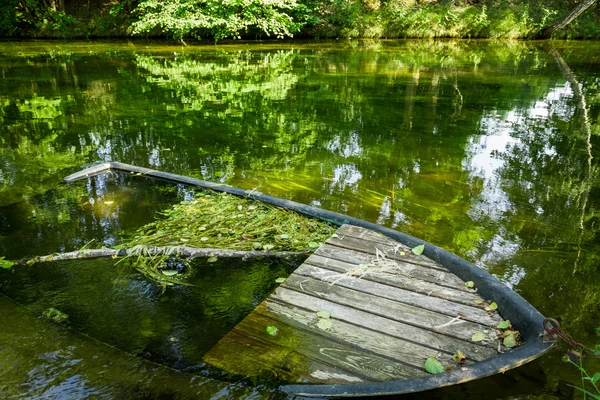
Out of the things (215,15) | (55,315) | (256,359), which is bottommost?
(55,315)

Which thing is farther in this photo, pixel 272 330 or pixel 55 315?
pixel 55 315

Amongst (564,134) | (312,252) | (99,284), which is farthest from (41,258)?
(564,134)

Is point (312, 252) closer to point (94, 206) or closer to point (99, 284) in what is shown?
point (99, 284)

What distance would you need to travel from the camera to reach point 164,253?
3.22m

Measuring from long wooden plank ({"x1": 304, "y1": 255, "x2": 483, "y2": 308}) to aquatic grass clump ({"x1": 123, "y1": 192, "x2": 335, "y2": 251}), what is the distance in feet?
1.50

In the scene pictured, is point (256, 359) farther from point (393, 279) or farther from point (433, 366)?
point (393, 279)

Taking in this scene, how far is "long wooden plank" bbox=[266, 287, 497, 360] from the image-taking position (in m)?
2.04

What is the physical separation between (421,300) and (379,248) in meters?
0.60

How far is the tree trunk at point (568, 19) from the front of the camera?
722 inches

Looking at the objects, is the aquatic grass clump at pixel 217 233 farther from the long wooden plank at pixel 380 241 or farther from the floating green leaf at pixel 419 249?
the floating green leaf at pixel 419 249

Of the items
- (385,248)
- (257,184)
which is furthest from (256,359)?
(257,184)

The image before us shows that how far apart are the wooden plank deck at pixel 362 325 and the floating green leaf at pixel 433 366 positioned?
38 mm

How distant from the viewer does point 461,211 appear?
13.2 ft

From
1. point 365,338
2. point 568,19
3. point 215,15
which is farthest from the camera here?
point 568,19
